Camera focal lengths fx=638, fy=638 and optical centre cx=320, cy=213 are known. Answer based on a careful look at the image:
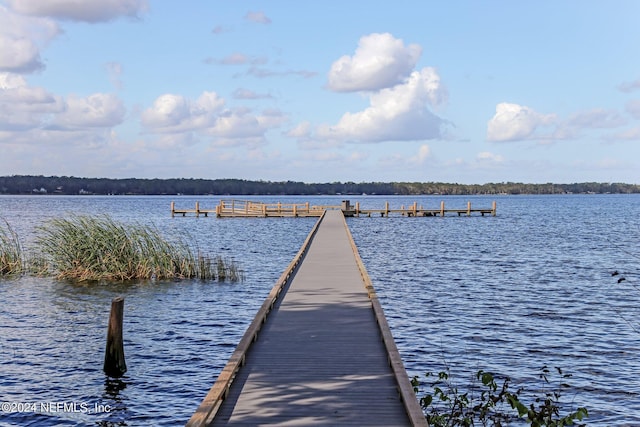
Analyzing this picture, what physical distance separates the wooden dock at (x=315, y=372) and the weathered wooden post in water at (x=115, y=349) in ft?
8.66

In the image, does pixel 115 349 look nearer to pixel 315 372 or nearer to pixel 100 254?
pixel 315 372

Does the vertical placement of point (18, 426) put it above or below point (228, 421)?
below

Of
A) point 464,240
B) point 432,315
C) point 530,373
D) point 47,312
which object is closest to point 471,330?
point 432,315

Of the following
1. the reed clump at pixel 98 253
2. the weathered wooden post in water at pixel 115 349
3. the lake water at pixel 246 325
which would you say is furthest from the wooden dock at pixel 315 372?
the reed clump at pixel 98 253

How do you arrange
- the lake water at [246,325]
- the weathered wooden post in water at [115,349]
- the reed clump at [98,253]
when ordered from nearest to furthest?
the lake water at [246,325], the weathered wooden post in water at [115,349], the reed clump at [98,253]

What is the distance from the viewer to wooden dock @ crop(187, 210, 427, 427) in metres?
7.23

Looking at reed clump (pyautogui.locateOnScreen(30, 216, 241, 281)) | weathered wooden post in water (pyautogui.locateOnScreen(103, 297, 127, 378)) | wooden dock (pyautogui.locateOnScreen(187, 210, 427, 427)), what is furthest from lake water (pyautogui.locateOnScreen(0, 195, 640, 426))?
wooden dock (pyautogui.locateOnScreen(187, 210, 427, 427))

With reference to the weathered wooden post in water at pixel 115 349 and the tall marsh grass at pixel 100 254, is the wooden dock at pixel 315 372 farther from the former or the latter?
the tall marsh grass at pixel 100 254

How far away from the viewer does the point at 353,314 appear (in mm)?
12805

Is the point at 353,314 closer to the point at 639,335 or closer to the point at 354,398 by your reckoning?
the point at 354,398

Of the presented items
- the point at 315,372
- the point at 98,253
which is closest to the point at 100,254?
the point at 98,253

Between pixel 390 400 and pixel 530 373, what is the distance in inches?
224

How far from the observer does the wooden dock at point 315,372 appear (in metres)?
7.23

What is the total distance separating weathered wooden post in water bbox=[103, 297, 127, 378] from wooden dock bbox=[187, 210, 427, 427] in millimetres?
2639
